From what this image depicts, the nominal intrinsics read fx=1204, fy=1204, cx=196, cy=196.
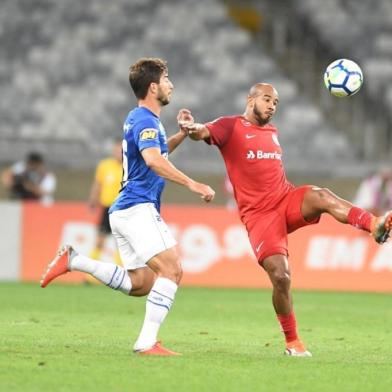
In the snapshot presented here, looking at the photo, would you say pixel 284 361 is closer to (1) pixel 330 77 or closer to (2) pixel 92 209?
(1) pixel 330 77

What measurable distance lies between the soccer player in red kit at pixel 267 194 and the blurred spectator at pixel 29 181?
1121 centimetres

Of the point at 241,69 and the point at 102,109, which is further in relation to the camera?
the point at 241,69

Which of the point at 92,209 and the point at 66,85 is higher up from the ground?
the point at 66,85

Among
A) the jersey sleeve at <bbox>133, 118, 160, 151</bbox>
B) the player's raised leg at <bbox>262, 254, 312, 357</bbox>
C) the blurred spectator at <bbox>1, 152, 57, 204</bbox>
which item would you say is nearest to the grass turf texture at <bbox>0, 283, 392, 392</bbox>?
the player's raised leg at <bbox>262, 254, 312, 357</bbox>

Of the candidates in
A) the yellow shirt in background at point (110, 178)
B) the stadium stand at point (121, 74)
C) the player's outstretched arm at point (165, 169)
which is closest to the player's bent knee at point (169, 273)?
the player's outstretched arm at point (165, 169)

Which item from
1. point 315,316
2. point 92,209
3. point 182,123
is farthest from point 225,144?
point 92,209

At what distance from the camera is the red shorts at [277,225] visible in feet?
31.0

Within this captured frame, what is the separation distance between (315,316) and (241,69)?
13.6 metres

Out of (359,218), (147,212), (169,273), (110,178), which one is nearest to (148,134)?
(147,212)

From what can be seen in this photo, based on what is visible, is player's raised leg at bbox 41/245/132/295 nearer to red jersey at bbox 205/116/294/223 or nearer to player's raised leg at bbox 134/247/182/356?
player's raised leg at bbox 134/247/182/356

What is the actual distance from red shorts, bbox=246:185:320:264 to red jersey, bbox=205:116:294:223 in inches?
3.2

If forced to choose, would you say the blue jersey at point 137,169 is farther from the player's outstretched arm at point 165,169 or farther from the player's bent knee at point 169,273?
the player's bent knee at point 169,273

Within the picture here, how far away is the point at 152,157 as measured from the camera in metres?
8.62

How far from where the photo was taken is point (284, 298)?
9.30 metres
